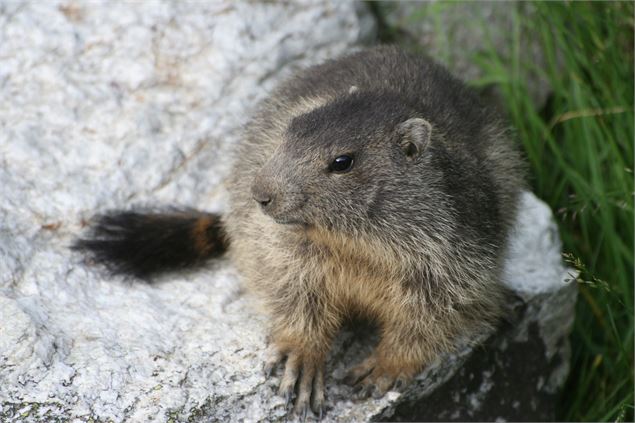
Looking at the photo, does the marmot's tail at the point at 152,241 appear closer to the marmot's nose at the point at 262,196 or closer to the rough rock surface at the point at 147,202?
the rough rock surface at the point at 147,202

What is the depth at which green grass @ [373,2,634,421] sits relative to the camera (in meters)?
4.46

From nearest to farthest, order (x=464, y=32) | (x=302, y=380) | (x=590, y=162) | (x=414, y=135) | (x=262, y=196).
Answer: (x=262, y=196)
(x=414, y=135)
(x=302, y=380)
(x=590, y=162)
(x=464, y=32)

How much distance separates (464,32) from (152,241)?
107 inches

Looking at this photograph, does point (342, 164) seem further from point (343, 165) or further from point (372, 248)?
point (372, 248)

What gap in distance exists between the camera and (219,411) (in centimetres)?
334

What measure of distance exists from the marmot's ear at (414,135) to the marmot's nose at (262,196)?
600 mm

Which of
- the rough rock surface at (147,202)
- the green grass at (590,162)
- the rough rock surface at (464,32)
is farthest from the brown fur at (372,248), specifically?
the rough rock surface at (464,32)

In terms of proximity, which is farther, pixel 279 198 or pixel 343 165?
pixel 343 165

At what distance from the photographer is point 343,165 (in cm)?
324

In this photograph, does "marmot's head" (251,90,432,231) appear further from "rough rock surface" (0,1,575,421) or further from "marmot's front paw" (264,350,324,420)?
"rough rock surface" (0,1,575,421)

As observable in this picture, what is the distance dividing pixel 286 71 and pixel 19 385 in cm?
268

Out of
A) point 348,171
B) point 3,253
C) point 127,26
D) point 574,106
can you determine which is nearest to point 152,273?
point 3,253

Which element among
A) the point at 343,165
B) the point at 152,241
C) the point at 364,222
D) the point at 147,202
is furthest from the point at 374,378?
A: the point at 147,202

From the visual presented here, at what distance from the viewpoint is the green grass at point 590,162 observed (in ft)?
14.6
